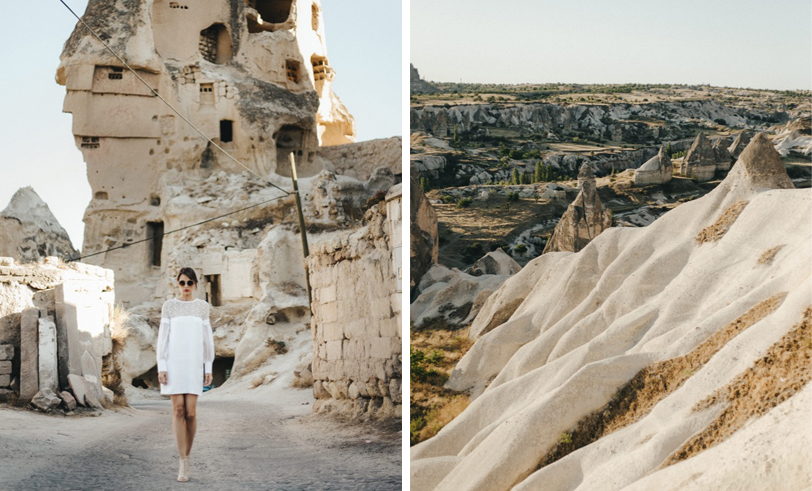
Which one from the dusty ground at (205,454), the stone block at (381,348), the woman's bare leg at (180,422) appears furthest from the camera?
the stone block at (381,348)

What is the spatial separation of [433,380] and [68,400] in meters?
3.66

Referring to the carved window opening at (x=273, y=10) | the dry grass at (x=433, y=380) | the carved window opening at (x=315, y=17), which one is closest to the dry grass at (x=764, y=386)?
the dry grass at (x=433, y=380)

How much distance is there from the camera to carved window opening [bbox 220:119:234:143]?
25.1 meters

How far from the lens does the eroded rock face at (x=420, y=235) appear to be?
10.8 meters

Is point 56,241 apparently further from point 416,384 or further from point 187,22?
point 416,384

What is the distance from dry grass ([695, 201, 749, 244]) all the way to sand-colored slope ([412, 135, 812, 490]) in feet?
0.04

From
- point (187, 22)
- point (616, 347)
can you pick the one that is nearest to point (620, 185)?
point (616, 347)

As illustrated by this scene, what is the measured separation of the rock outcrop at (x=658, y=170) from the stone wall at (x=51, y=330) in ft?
21.2

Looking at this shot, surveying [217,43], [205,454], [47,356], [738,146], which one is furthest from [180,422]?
[217,43]

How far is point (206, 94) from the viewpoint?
24.8 meters

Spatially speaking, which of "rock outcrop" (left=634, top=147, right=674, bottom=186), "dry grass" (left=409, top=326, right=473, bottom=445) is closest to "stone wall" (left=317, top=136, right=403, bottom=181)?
"rock outcrop" (left=634, top=147, right=674, bottom=186)

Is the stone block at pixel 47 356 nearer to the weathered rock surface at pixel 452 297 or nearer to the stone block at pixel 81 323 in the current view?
the stone block at pixel 81 323

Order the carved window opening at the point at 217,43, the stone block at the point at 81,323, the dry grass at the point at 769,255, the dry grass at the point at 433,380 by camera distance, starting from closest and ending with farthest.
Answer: the dry grass at the point at 769,255, the dry grass at the point at 433,380, the stone block at the point at 81,323, the carved window opening at the point at 217,43

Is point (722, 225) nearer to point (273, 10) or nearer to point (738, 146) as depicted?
point (738, 146)
